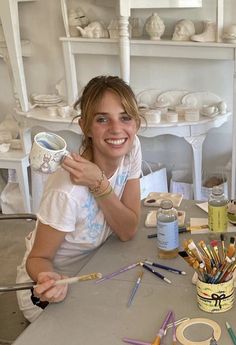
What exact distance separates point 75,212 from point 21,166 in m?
1.80

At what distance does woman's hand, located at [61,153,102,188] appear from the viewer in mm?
1469

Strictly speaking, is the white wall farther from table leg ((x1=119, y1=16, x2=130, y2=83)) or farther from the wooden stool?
the wooden stool

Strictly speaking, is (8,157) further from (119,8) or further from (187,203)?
(187,203)

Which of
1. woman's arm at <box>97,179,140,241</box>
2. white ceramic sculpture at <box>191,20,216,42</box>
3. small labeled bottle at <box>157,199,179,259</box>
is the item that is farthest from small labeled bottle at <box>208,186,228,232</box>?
white ceramic sculpture at <box>191,20,216,42</box>

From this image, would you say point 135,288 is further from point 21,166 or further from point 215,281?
point 21,166

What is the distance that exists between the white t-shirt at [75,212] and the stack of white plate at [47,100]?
5.37 feet

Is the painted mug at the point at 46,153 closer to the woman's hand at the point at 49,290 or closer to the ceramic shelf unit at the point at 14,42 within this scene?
the woman's hand at the point at 49,290

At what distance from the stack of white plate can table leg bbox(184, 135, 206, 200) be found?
0.86 metres

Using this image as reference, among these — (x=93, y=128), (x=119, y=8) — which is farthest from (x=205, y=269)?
(x=119, y=8)

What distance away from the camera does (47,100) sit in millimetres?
3240

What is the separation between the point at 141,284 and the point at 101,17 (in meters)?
2.21

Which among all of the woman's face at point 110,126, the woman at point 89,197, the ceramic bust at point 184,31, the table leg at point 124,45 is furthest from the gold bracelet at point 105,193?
the ceramic bust at point 184,31

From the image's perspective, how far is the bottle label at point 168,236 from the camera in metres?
1.44

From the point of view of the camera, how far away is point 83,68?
3.35 meters
